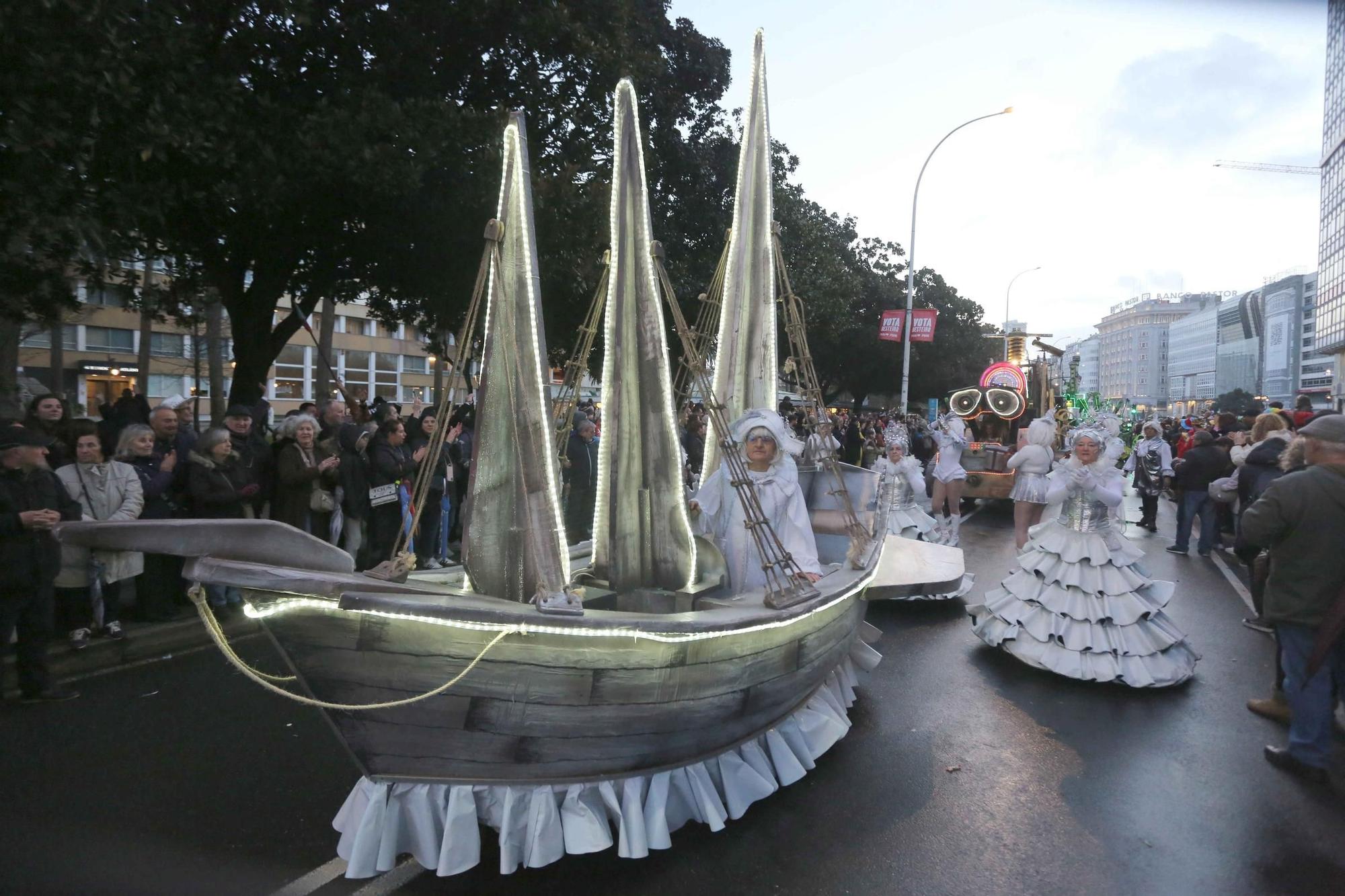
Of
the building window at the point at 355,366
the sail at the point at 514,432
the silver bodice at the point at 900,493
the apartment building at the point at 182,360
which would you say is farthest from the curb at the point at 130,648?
the building window at the point at 355,366

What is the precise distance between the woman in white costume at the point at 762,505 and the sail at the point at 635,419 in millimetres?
641

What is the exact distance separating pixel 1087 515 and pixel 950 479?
15.1 ft

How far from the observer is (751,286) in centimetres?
597

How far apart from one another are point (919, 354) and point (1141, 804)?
41.7m

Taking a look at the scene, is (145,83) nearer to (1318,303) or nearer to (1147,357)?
(1318,303)

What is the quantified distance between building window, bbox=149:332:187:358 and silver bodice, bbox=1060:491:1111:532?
41608 millimetres

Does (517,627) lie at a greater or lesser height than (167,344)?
lesser

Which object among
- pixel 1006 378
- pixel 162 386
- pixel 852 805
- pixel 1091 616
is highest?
pixel 162 386

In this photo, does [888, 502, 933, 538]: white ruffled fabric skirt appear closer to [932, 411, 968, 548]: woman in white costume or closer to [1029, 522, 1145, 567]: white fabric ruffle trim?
[932, 411, 968, 548]: woman in white costume

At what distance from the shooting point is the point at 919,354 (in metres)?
43.9

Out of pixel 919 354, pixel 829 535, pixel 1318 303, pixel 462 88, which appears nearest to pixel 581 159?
pixel 462 88

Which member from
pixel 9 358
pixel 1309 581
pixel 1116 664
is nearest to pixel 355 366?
pixel 9 358

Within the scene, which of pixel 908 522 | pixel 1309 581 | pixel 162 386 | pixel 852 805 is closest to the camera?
pixel 852 805

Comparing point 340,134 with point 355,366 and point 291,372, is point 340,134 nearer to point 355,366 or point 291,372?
point 291,372
